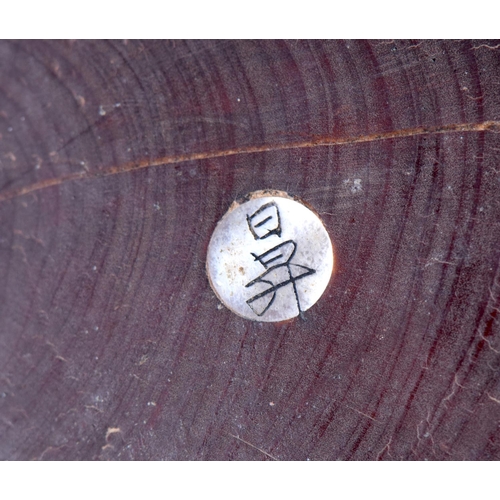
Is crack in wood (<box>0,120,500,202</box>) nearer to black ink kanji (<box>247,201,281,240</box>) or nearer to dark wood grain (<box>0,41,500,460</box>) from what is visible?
dark wood grain (<box>0,41,500,460</box>)

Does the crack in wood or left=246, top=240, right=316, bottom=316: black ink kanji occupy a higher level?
the crack in wood

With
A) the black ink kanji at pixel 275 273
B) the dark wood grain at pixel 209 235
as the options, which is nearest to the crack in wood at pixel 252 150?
the dark wood grain at pixel 209 235

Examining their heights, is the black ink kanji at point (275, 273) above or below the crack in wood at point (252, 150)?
below

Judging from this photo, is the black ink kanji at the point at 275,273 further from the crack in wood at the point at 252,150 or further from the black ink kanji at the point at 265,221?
the crack in wood at the point at 252,150
